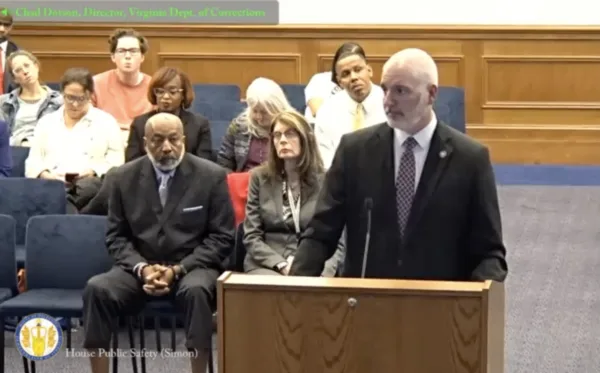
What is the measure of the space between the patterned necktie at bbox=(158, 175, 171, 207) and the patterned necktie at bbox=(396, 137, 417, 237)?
6.68ft

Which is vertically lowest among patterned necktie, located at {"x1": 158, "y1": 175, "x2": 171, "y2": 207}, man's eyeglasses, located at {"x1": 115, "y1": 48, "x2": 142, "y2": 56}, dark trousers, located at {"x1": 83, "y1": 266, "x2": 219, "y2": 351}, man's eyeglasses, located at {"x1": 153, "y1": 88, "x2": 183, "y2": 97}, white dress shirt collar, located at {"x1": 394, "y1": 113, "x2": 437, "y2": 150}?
dark trousers, located at {"x1": 83, "y1": 266, "x2": 219, "y2": 351}

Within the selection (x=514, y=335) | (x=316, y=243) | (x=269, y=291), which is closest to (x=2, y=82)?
(x=514, y=335)

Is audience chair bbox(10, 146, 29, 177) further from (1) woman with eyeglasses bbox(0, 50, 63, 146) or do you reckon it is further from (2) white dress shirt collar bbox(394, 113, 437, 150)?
(2) white dress shirt collar bbox(394, 113, 437, 150)

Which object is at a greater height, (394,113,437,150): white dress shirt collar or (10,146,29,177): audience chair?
(10,146,29,177): audience chair

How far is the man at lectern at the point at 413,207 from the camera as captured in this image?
3.02m

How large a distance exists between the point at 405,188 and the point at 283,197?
1984 mm

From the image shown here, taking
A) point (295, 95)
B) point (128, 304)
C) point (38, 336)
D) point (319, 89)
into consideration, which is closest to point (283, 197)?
point (128, 304)

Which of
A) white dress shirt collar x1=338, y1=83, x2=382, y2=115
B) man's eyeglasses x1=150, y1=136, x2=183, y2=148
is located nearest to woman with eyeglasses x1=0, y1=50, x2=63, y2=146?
white dress shirt collar x1=338, y1=83, x2=382, y2=115

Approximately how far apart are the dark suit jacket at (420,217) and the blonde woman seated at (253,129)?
2.58 meters

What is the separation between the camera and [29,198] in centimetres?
566

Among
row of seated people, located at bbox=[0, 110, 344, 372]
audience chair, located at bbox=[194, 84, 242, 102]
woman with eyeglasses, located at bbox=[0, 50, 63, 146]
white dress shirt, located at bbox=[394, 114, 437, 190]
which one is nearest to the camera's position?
white dress shirt, located at bbox=[394, 114, 437, 190]

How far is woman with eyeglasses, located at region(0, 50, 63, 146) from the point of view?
23.2 feet

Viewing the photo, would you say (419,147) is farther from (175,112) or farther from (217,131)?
(217,131)

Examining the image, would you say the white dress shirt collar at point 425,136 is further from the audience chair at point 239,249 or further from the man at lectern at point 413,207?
the audience chair at point 239,249
